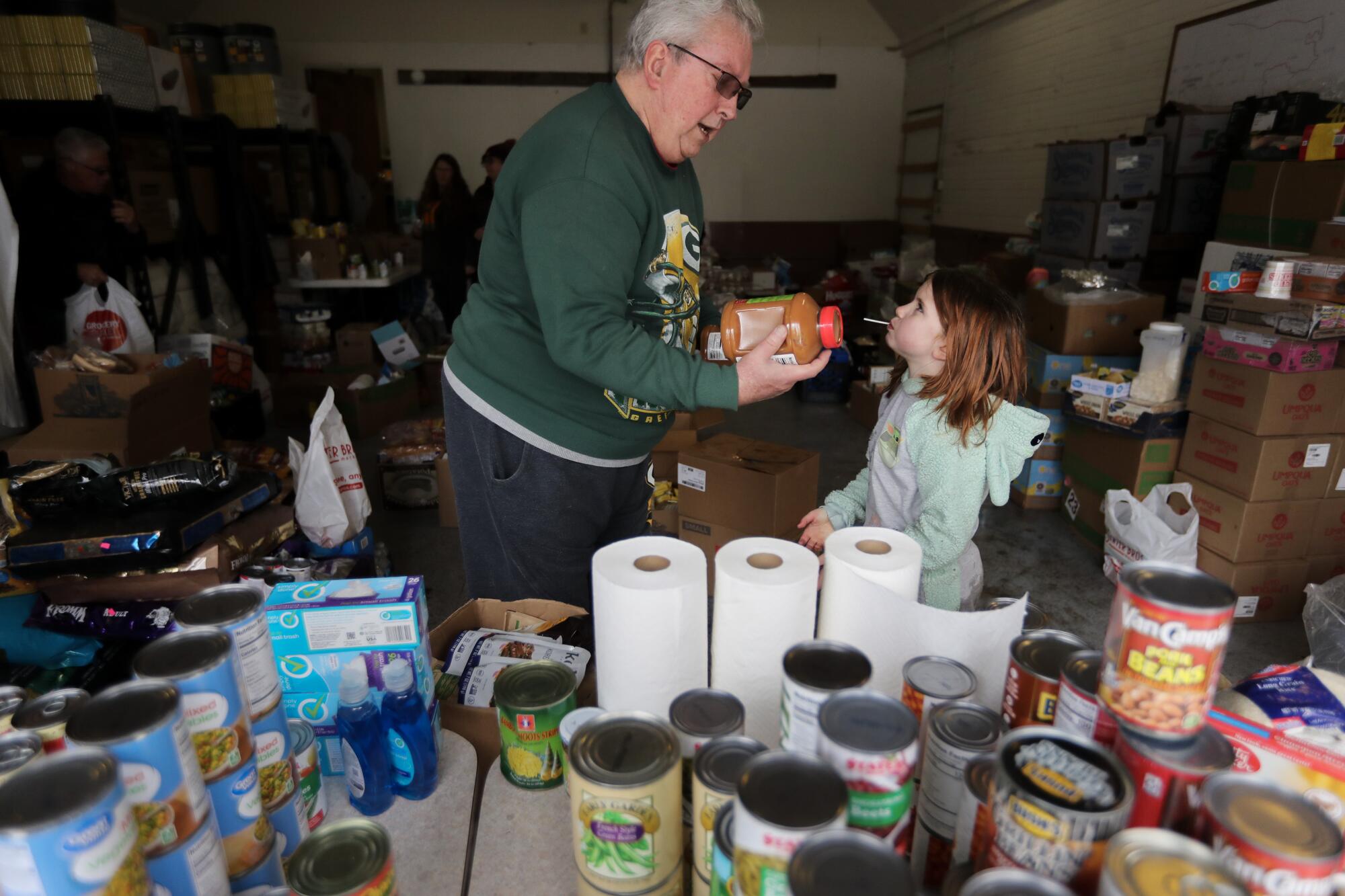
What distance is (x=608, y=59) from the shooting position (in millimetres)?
7727

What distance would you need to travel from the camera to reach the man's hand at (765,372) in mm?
1287

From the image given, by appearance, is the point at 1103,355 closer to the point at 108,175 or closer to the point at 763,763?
the point at 763,763

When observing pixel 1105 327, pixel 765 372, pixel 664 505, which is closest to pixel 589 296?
pixel 765 372

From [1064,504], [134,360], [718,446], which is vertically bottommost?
[1064,504]

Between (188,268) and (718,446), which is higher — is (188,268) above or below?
above

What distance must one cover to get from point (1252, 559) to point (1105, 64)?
135 inches

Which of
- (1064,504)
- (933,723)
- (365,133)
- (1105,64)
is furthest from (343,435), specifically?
(365,133)

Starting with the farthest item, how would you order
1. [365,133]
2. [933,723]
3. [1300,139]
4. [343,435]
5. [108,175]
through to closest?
[365,133]
[108,175]
[1300,139]
[343,435]
[933,723]

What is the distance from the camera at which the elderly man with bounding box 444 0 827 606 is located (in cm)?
124

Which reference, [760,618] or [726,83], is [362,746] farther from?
[726,83]

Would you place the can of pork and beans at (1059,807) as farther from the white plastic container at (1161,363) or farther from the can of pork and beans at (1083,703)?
the white plastic container at (1161,363)

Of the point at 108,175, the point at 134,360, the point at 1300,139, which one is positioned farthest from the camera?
the point at 108,175

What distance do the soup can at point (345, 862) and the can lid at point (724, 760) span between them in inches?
11.6

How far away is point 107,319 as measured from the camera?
3562 mm
